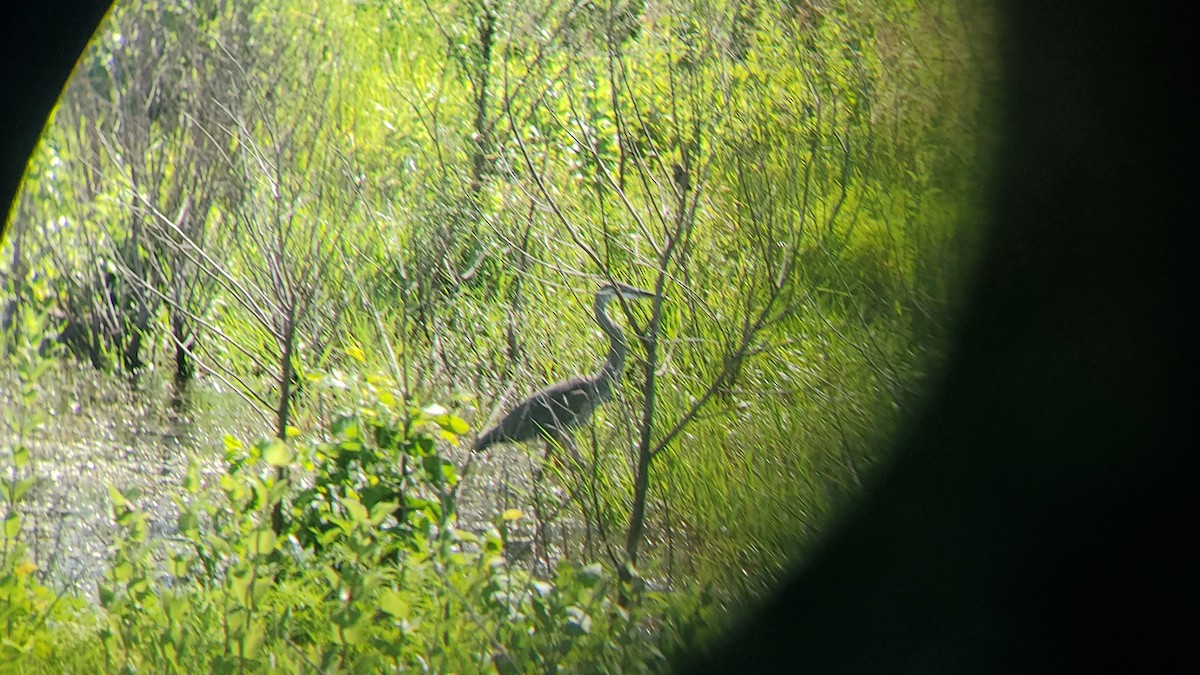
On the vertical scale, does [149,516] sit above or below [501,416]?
below

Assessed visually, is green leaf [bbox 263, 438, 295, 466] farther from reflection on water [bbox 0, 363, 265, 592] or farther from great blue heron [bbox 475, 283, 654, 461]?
reflection on water [bbox 0, 363, 265, 592]

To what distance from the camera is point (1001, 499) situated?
3525mm

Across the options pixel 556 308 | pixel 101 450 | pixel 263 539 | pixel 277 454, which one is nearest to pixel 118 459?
pixel 101 450

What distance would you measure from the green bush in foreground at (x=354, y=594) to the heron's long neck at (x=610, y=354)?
65 centimetres

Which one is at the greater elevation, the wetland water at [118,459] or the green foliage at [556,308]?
the green foliage at [556,308]

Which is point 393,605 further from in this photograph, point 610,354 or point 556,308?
point 556,308

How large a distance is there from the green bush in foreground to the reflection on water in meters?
0.76

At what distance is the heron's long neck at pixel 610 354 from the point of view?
154 inches

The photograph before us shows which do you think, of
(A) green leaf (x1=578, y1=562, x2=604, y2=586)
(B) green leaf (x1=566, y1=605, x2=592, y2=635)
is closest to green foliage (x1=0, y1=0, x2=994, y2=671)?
(B) green leaf (x1=566, y1=605, x2=592, y2=635)

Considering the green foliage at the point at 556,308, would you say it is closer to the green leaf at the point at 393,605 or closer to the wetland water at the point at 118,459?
the green leaf at the point at 393,605

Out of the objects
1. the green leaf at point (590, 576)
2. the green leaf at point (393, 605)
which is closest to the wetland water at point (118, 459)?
the green leaf at point (393, 605)

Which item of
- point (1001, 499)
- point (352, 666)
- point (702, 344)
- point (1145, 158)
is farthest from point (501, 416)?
point (1145, 158)

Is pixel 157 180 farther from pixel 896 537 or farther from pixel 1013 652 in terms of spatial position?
pixel 1013 652

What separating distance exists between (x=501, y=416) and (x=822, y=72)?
173cm
